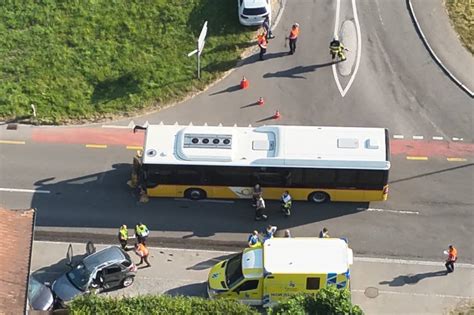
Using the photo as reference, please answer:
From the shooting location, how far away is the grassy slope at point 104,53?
126 feet

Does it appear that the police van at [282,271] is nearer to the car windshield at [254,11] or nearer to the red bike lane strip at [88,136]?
the red bike lane strip at [88,136]

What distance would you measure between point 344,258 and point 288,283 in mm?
2267

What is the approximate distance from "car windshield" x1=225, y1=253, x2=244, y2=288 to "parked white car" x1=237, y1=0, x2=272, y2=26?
15329 mm

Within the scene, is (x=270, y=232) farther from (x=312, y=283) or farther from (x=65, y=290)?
(x=65, y=290)

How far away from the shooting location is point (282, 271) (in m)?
28.5

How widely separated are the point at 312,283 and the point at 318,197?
5732 millimetres

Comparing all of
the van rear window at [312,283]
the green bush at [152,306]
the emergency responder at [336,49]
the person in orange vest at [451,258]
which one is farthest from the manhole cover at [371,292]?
the emergency responder at [336,49]

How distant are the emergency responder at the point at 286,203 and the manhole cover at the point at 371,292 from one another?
185 inches

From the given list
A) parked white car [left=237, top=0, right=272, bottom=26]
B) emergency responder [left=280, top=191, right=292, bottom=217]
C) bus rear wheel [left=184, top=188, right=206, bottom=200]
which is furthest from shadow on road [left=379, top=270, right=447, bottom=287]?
parked white car [left=237, top=0, right=272, bottom=26]

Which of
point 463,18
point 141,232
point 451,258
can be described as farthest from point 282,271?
point 463,18

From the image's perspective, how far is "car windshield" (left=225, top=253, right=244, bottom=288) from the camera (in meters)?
29.3

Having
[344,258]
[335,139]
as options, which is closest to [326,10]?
[335,139]

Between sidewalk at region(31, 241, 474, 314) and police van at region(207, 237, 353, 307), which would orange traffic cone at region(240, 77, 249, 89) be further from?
police van at region(207, 237, 353, 307)

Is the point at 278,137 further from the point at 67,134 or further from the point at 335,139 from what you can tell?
the point at 67,134
